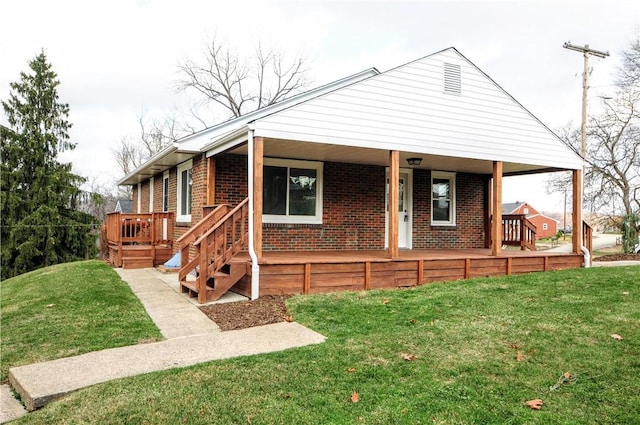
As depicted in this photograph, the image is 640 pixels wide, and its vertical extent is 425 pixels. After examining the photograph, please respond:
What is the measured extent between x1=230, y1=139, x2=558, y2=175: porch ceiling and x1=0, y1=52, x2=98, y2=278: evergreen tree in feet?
52.8

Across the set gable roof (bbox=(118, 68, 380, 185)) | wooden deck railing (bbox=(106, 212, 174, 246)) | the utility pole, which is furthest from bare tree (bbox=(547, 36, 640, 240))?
wooden deck railing (bbox=(106, 212, 174, 246))

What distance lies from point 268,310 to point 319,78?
85.9 feet

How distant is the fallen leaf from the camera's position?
315 centimetres

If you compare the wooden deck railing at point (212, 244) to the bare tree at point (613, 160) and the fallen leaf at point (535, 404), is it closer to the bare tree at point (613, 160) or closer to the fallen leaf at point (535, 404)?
the fallen leaf at point (535, 404)

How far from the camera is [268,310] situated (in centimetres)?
637

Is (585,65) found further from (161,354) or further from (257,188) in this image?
(161,354)

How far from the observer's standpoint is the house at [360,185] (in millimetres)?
7430

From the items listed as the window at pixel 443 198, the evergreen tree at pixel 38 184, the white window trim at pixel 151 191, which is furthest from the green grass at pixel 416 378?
the evergreen tree at pixel 38 184

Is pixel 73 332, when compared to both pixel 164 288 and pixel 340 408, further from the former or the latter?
pixel 340 408

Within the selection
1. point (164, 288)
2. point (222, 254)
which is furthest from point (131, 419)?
point (164, 288)

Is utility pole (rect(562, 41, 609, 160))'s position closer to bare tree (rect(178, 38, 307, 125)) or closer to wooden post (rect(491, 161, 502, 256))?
wooden post (rect(491, 161, 502, 256))

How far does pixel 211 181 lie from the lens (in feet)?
29.9

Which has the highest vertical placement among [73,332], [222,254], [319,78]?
[319,78]

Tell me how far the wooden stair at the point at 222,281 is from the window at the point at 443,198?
20.4 feet
